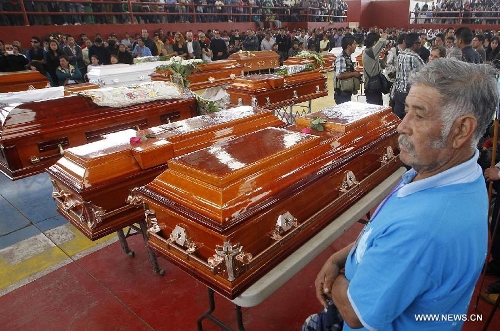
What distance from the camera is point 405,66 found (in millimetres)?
3984

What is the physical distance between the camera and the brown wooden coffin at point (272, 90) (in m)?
4.44

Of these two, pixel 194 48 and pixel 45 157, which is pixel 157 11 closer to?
pixel 194 48

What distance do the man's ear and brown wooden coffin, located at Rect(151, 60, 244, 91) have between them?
4675 mm

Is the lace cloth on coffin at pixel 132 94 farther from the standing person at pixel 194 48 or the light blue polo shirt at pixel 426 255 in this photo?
the standing person at pixel 194 48

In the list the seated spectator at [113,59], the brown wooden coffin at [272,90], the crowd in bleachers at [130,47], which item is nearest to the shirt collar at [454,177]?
the brown wooden coffin at [272,90]

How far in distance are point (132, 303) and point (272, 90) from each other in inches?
123

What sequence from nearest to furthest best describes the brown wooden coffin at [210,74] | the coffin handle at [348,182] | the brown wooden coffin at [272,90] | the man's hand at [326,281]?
the man's hand at [326,281] → the coffin handle at [348,182] → the brown wooden coffin at [272,90] → the brown wooden coffin at [210,74]

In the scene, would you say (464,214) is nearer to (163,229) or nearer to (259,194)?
(259,194)

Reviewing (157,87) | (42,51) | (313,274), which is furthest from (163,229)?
(42,51)

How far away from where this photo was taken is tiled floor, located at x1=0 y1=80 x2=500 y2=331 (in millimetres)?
2152

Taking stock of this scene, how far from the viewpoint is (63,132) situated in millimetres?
3057

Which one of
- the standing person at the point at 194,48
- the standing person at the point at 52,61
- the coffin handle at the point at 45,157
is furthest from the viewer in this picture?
the standing person at the point at 194,48

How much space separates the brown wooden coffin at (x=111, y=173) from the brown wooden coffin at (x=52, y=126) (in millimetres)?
954

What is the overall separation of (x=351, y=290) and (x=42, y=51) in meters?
9.37
